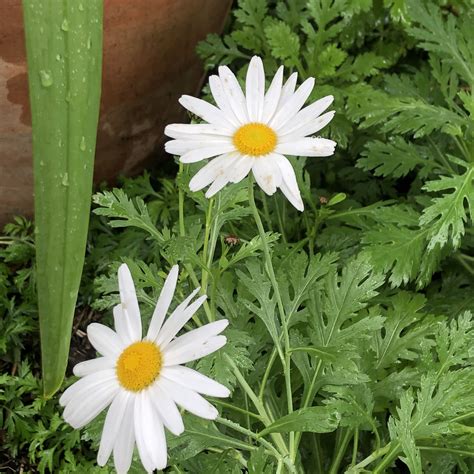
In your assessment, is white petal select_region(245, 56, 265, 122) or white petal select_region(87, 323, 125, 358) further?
white petal select_region(245, 56, 265, 122)

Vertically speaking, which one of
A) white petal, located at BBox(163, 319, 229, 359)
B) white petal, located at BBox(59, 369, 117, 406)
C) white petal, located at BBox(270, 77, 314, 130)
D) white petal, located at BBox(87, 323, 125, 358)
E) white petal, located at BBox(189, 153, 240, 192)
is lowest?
white petal, located at BBox(59, 369, 117, 406)

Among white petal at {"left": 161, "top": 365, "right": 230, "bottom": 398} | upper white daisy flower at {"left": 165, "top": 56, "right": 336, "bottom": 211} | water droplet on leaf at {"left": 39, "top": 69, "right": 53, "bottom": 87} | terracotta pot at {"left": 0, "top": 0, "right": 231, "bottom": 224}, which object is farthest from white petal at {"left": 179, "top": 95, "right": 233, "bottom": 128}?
terracotta pot at {"left": 0, "top": 0, "right": 231, "bottom": 224}

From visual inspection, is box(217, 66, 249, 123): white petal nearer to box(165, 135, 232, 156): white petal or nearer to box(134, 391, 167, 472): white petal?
box(165, 135, 232, 156): white petal

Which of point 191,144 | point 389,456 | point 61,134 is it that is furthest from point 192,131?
point 389,456

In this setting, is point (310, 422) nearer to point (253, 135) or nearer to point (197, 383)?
point (197, 383)

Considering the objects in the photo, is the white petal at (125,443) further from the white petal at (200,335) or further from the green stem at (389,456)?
the green stem at (389,456)

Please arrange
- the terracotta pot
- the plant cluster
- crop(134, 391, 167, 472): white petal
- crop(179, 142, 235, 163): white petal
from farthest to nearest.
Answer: the terracotta pot → the plant cluster → crop(179, 142, 235, 163): white petal → crop(134, 391, 167, 472): white petal

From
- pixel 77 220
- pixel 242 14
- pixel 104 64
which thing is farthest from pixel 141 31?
pixel 77 220
